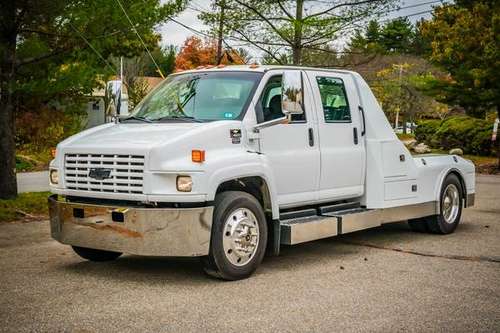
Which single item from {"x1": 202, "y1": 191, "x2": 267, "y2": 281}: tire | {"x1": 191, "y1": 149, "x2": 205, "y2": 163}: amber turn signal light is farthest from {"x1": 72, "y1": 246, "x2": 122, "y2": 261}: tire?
{"x1": 191, "y1": 149, "x2": 205, "y2": 163}: amber turn signal light

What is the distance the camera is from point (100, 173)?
276 inches

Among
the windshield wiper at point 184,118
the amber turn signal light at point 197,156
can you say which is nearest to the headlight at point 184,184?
the amber turn signal light at point 197,156

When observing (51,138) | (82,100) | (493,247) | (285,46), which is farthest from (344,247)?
(285,46)

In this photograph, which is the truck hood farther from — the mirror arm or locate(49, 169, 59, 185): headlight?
the mirror arm

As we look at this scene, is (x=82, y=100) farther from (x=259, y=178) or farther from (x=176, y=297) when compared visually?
(x=176, y=297)

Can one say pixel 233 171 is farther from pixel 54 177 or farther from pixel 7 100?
pixel 7 100

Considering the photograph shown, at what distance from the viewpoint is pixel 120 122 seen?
820cm

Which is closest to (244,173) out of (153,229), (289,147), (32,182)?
(289,147)

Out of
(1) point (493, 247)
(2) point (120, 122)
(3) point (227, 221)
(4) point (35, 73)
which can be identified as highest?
(4) point (35, 73)

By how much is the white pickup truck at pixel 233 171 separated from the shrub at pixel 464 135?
20.4 m

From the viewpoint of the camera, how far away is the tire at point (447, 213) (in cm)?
1022

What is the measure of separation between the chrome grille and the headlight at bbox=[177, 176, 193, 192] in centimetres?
37

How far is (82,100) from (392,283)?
27.2ft

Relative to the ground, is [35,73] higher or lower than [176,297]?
higher
